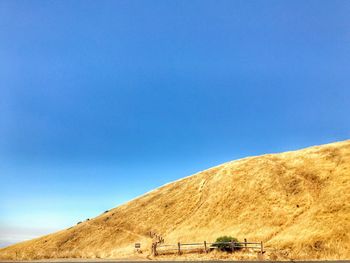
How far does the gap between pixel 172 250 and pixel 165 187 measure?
1451 inches

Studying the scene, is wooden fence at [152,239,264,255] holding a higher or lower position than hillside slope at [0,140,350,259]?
lower

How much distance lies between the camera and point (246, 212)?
53781mm

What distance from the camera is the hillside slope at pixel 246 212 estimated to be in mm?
41844

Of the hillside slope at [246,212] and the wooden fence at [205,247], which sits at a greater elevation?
the hillside slope at [246,212]

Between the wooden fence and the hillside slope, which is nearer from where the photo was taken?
the wooden fence

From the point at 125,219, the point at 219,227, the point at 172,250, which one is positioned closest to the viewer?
the point at 172,250

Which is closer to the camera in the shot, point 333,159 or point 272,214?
point 272,214

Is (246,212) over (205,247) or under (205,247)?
over

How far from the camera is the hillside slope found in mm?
41844

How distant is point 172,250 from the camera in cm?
4325

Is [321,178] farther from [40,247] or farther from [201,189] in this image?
[40,247]

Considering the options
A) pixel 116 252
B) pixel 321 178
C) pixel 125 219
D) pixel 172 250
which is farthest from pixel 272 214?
pixel 125 219

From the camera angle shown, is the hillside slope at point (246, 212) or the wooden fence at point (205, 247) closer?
the wooden fence at point (205, 247)

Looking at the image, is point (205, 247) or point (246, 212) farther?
point (246, 212)
